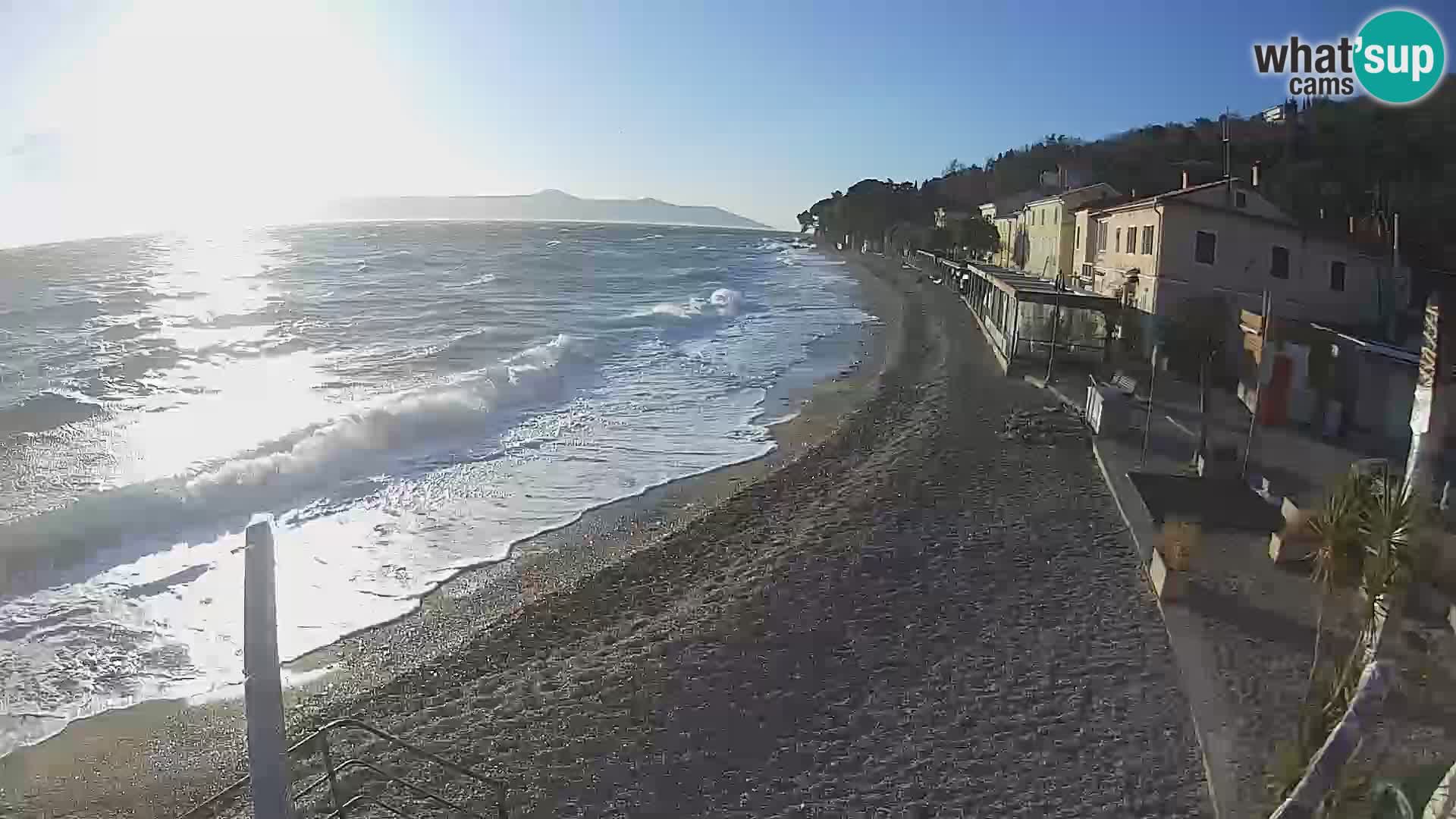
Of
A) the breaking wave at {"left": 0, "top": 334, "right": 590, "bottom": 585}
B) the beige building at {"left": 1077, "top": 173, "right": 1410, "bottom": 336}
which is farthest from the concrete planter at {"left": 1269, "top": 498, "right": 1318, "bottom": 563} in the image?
the breaking wave at {"left": 0, "top": 334, "right": 590, "bottom": 585}

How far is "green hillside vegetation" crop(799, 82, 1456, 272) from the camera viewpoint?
1070 inches

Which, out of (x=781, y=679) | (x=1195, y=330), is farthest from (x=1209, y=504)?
(x=1195, y=330)

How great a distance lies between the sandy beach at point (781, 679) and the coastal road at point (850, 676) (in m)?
0.03

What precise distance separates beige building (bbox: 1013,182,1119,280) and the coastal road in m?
22.6

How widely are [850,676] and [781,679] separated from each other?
0.62 meters

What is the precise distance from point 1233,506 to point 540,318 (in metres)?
36.9

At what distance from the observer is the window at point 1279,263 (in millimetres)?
22188

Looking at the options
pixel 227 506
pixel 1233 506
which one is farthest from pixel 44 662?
pixel 1233 506

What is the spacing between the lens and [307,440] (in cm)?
1978

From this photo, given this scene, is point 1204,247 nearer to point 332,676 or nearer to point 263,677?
point 332,676

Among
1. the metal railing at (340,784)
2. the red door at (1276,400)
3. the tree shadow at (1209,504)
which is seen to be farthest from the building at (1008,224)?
the metal railing at (340,784)

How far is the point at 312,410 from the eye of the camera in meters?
24.2

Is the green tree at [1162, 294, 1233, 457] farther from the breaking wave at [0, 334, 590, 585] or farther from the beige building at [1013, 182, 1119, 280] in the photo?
the breaking wave at [0, 334, 590, 585]

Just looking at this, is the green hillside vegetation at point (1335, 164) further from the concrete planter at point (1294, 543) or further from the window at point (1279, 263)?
the concrete planter at point (1294, 543)
